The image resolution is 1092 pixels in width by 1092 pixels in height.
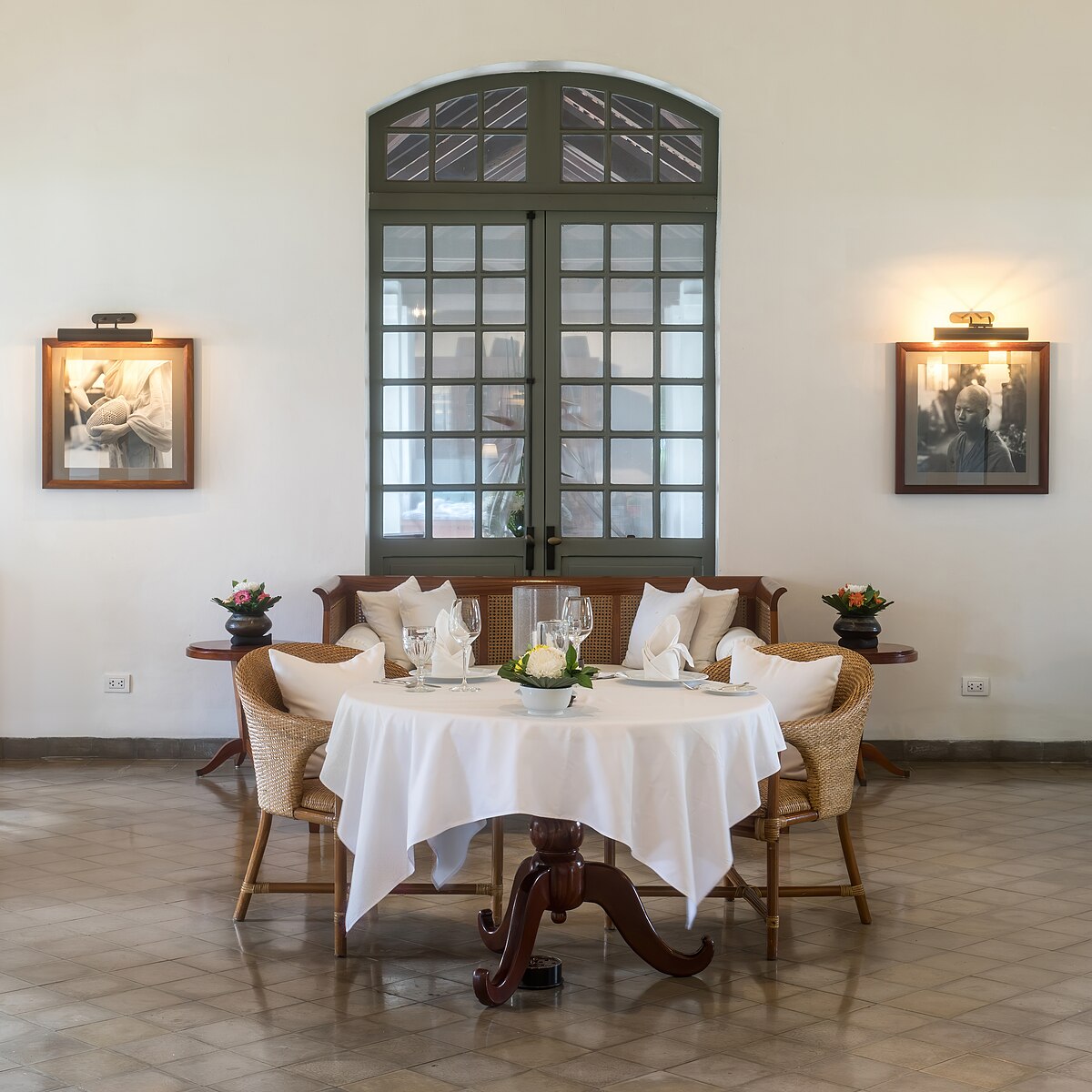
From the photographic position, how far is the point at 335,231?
23.4 feet

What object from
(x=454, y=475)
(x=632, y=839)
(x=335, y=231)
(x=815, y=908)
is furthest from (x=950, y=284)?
(x=632, y=839)

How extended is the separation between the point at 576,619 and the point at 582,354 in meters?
3.85

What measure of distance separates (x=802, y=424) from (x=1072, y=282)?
1706mm

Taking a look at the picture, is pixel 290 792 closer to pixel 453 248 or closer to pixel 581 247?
pixel 453 248

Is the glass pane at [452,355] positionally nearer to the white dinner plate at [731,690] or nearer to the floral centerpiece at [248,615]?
the floral centerpiece at [248,615]

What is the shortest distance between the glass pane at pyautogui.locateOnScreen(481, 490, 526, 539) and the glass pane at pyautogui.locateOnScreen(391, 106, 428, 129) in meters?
2.10

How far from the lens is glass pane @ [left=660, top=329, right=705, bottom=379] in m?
7.32

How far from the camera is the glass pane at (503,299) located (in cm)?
730

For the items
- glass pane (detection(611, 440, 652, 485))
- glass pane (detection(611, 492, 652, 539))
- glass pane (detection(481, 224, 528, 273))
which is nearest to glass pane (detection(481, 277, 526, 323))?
glass pane (detection(481, 224, 528, 273))

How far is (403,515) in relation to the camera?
A: 7316 millimetres

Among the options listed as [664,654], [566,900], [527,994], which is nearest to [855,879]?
[664,654]

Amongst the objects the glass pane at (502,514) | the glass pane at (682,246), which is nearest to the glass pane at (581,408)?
the glass pane at (502,514)

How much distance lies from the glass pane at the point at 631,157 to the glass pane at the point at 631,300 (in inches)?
23.1

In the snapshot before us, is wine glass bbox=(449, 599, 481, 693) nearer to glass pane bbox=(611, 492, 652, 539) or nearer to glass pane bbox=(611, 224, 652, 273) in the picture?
glass pane bbox=(611, 492, 652, 539)
